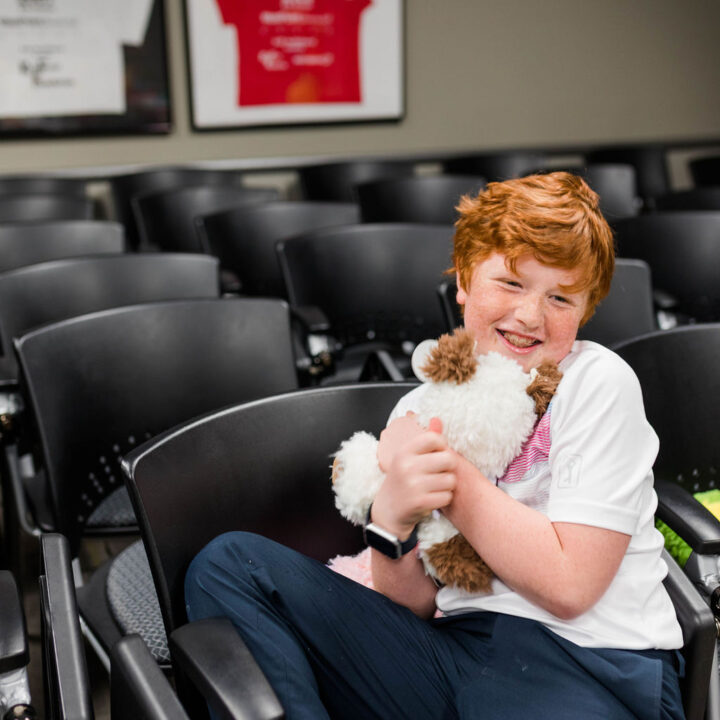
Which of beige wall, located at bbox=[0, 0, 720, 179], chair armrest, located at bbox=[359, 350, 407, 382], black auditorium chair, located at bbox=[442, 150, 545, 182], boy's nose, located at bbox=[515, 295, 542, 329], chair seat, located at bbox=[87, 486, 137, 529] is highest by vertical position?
beige wall, located at bbox=[0, 0, 720, 179]

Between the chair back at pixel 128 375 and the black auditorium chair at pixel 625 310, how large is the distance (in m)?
0.43

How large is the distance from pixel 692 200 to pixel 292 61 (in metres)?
2.29

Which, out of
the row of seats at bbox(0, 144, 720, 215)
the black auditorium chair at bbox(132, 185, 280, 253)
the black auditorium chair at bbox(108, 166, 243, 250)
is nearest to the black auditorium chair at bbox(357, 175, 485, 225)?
the row of seats at bbox(0, 144, 720, 215)

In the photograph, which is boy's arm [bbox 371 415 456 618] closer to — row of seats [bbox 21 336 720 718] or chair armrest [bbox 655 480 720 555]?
row of seats [bbox 21 336 720 718]

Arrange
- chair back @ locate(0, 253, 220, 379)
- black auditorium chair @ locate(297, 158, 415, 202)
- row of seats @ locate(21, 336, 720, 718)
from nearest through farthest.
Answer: row of seats @ locate(21, 336, 720, 718) → chair back @ locate(0, 253, 220, 379) → black auditorium chair @ locate(297, 158, 415, 202)

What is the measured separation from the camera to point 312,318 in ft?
6.75

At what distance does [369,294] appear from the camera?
229cm

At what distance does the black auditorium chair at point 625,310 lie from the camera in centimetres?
183

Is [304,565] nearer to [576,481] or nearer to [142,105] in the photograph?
[576,481]

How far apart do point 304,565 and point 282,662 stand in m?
0.13

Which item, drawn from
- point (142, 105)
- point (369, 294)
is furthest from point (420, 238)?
point (142, 105)

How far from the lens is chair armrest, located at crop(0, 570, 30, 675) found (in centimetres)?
90

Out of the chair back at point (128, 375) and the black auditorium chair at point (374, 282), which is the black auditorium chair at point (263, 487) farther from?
the black auditorium chair at point (374, 282)

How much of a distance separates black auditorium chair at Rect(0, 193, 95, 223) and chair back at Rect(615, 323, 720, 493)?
2.50 meters
